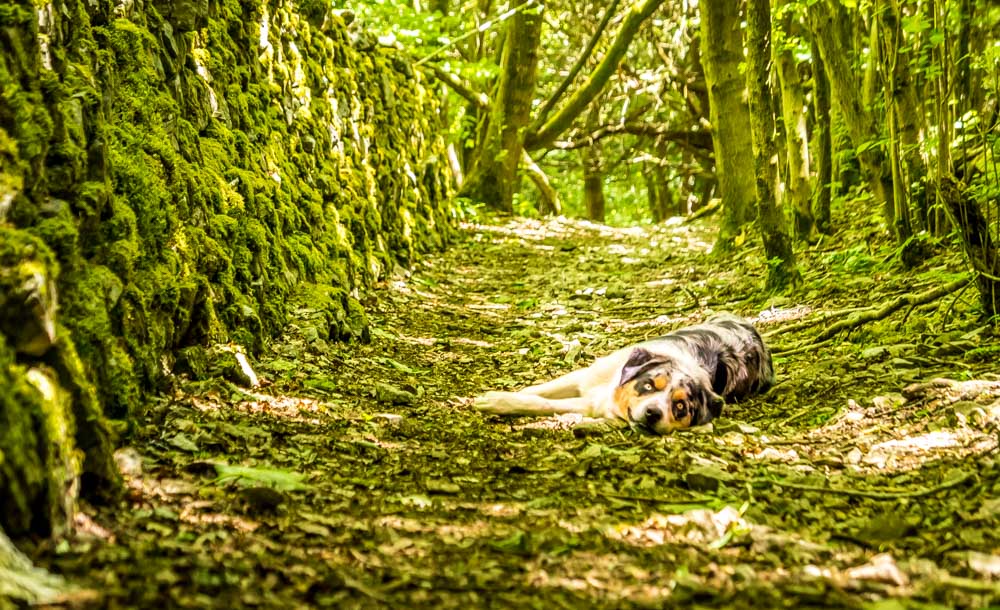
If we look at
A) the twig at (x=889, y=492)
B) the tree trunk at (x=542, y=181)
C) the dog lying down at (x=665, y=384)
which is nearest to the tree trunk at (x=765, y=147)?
the dog lying down at (x=665, y=384)

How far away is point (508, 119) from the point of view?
44.3ft

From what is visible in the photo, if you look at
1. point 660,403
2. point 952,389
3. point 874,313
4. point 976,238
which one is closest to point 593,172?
point 874,313

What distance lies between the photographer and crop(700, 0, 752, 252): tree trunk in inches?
388

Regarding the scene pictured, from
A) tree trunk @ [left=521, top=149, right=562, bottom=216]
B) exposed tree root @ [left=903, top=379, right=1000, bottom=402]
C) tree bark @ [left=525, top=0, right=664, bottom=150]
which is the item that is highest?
tree bark @ [left=525, top=0, right=664, bottom=150]

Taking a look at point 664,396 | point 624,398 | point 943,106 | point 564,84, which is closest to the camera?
point 664,396

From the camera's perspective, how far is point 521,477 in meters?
3.47

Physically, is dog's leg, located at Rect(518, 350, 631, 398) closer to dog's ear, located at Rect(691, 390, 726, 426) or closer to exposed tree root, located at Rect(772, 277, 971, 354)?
dog's ear, located at Rect(691, 390, 726, 426)

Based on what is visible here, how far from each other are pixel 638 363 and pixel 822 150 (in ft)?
19.1

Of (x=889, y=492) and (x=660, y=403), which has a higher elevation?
(x=660, y=403)

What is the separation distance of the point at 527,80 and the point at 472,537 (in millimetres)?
11702

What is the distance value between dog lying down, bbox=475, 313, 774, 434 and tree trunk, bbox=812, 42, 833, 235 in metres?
4.21

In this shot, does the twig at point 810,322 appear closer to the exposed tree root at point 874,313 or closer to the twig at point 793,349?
the exposed tree root at point 874,313

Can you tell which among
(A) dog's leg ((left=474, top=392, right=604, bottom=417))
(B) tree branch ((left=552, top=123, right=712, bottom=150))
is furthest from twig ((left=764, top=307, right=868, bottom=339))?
(B) tree branch ((left=552, top=123, right=712, bottom=150))

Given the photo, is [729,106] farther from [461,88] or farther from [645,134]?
[645,134]
